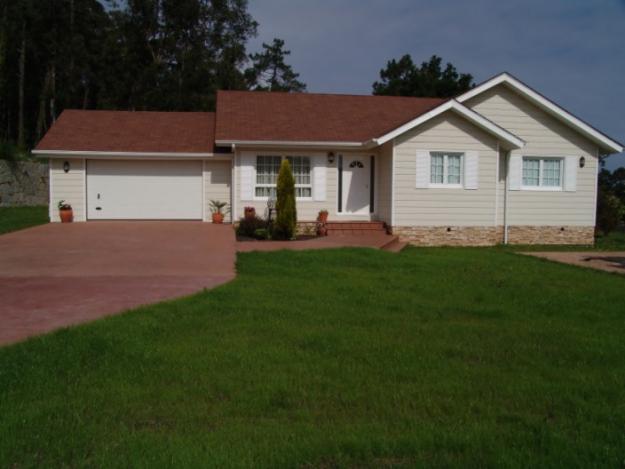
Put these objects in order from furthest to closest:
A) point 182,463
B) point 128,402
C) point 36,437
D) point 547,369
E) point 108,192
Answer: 1. point 108,192
2. point 547,369
3. point 128,402
4. point 36,437
5. point 182,463

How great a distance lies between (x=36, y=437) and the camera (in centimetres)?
350

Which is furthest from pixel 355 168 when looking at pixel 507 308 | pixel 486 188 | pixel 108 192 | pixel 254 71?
pixel 254 71

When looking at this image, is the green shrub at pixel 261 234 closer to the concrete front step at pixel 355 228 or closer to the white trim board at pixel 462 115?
the concrete front step at pixel 355 228

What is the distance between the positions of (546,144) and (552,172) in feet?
3.09

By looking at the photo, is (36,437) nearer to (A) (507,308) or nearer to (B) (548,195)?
(A) (507,308)

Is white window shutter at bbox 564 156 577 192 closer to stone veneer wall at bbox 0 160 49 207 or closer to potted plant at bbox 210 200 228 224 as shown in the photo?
potted plant at bbox 210 200 228 224

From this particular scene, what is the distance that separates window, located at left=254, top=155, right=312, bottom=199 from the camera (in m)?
18.2

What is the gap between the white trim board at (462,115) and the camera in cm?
1552

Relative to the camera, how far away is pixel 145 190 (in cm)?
2008

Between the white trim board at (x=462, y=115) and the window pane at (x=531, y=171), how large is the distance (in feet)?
5.57

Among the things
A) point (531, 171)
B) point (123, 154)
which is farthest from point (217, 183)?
point (531, 171)

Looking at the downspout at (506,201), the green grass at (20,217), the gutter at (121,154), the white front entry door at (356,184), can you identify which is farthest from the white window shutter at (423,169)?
the green grass at (20,217)

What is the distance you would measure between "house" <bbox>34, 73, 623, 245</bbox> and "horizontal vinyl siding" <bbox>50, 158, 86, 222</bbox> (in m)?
0.04

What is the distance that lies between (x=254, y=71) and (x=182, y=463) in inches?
1720
